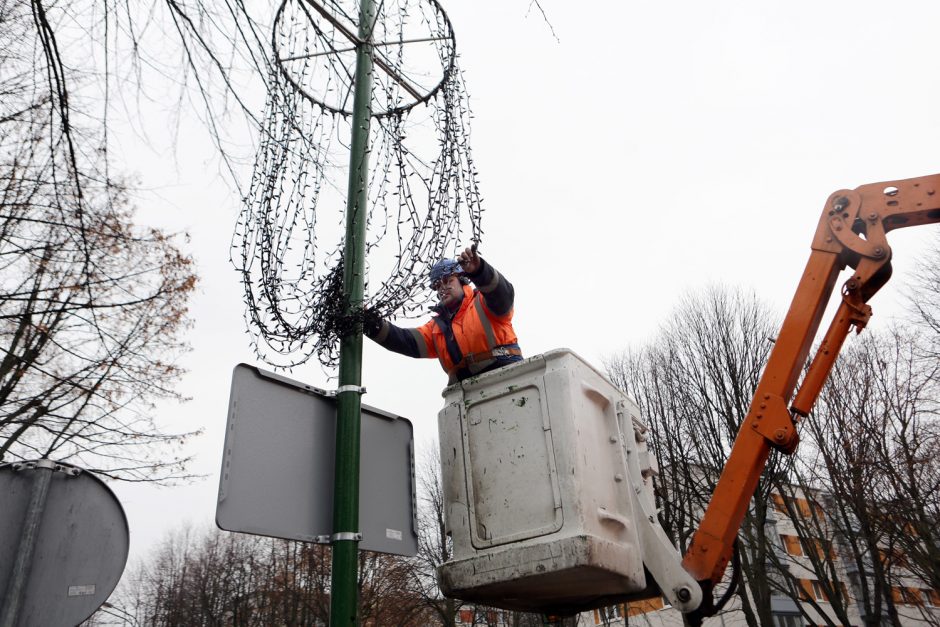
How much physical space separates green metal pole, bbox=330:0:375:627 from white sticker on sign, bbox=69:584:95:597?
1.30 meters

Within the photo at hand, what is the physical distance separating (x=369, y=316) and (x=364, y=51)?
5.22ft

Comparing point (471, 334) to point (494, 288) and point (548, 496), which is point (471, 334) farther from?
A: point (548, 496)

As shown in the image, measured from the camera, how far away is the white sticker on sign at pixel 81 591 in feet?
10.8

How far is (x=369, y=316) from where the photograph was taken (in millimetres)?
3693

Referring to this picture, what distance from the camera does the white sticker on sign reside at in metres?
3.30

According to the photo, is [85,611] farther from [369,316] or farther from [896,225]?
[896,225]

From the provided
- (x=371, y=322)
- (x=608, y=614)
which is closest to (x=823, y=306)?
(x=371, y=322)

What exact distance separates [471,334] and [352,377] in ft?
3.02

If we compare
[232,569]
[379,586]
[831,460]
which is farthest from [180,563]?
[831,460]

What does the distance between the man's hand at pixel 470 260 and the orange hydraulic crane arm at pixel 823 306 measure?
91.7 inches

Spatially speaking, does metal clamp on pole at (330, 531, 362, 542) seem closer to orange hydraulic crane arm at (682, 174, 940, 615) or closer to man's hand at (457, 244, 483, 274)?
man's hand at (457, 244, 483, 274)

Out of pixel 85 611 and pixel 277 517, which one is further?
pixel 85 611

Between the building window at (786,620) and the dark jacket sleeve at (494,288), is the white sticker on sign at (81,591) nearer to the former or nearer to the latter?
the dark jacket sleeve at (494,288)

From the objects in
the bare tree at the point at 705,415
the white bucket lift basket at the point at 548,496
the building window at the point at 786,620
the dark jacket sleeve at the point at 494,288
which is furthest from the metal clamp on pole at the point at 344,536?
the building window at the point at 786,620
